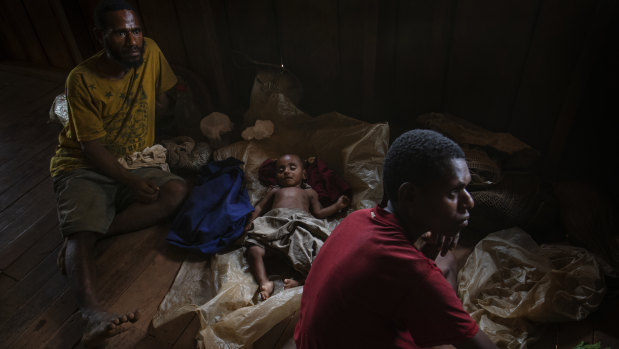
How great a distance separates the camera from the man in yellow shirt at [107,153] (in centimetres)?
217

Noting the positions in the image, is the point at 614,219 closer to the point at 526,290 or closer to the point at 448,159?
the point at 526,290

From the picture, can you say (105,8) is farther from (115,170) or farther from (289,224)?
(289,224)

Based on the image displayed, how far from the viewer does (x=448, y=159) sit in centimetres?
115

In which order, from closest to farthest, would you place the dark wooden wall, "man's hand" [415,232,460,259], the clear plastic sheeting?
"man's hand" [415,232,460,259] → the clear plastic sheeting → the dark wooden wall

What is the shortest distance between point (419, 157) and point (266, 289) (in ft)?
4.01

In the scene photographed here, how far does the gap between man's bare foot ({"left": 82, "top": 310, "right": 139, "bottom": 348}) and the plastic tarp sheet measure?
0.51 ft

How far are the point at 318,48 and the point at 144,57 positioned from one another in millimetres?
1239

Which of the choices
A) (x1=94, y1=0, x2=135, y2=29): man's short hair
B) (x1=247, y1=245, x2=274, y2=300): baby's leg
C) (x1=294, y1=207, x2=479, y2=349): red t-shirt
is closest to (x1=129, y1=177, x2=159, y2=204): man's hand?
(x1=247, y1=245, x2=274, y2=300): baby's leg

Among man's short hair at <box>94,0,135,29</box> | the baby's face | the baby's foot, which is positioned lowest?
the baby's foot

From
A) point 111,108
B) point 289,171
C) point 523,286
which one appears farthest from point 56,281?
point 523,286

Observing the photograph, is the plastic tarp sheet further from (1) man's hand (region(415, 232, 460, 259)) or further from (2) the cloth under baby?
(1) man's hand (region(415, 232, 460, 259))

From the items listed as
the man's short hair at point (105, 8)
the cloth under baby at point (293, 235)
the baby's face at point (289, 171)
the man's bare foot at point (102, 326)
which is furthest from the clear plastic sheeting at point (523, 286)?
the man's short hair at point (105, 8)

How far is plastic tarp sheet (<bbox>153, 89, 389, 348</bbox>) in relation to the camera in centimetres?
180

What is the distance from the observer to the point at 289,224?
2240 millimetres
